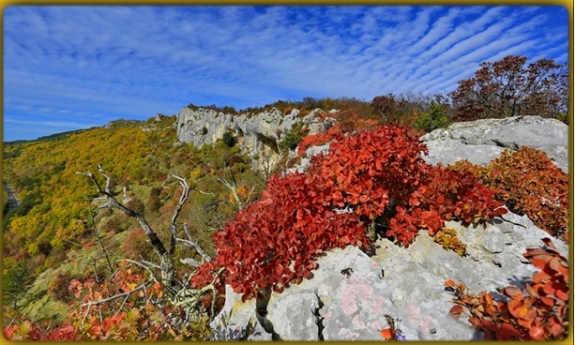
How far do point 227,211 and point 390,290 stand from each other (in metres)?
13.6

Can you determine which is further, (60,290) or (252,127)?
(252,127)

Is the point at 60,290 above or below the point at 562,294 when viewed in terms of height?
below

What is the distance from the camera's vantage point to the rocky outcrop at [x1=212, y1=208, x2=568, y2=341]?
2.75 metres

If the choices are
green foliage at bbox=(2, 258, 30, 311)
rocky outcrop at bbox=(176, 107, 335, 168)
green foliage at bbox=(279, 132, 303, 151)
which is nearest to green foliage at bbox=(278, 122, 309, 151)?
green foliage at bbox=(279, 132, 303, 151)

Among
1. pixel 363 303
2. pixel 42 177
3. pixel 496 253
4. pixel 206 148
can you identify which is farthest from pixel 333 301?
pixel 42 177

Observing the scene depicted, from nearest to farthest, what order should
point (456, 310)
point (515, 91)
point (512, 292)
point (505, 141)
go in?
point (512, 292) → point (456, 310) → point (505, 141) → point (515, 91)

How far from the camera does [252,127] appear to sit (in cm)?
2881

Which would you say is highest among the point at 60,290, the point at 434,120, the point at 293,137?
the point at 293,137

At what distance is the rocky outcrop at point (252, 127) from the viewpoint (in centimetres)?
2525

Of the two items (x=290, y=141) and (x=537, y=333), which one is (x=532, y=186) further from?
(x=290, y=141)

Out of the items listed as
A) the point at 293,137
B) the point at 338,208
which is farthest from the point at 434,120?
the point at 338,208

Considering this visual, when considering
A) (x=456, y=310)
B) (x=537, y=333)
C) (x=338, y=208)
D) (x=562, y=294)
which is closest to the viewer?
(x=562, y=294)

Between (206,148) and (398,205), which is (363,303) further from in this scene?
(206,148)

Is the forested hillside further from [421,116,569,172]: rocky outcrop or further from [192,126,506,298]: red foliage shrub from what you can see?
[421,116,569,172]: rocky outcrop
